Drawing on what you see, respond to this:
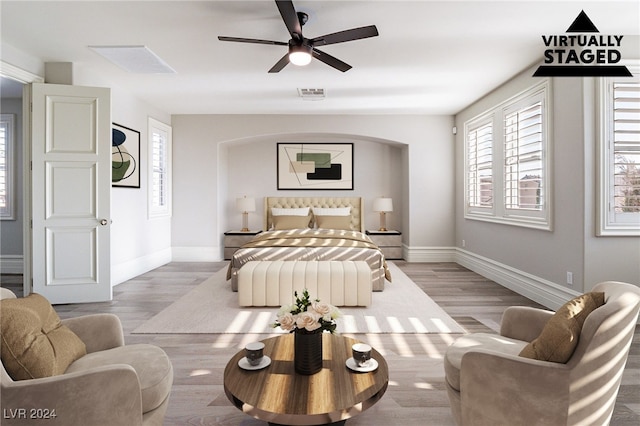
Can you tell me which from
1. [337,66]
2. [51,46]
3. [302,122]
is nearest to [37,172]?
[51,46]

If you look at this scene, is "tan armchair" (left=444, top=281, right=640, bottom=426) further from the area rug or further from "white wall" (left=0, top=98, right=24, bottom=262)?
"white wall" (left=0, top=98, right=24, bottom=262)

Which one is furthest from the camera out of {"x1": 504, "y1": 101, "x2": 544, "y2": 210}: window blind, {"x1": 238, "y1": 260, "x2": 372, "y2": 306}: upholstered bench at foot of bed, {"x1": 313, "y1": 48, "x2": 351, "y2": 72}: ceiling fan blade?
{"x1": 504, "y1": 101, "x2": 544, "y2": 210}: window blind

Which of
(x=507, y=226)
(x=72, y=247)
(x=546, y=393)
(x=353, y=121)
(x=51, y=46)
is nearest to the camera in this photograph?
(x=546, y=393)

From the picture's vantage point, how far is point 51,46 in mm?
3512

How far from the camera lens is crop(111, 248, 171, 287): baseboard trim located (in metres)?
4.72

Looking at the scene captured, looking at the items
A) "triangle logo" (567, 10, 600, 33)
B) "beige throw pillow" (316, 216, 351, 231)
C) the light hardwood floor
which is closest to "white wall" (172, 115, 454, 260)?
"beige throw pillow" (316, 216, 351, 231)

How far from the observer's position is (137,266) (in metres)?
5.23

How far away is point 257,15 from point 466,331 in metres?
3.26

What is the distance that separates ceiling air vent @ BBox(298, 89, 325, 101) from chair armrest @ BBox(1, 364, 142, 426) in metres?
4.26

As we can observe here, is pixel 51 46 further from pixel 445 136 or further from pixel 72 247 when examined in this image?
pixel 445 136

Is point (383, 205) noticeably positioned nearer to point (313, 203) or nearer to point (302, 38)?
point (313, 203)

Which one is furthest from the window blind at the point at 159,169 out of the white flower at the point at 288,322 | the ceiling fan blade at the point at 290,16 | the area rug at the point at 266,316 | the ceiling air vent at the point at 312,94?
the white flower at the point at 288,322

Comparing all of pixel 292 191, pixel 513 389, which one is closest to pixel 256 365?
pixel 513 389

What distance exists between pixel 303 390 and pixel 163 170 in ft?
18.3
